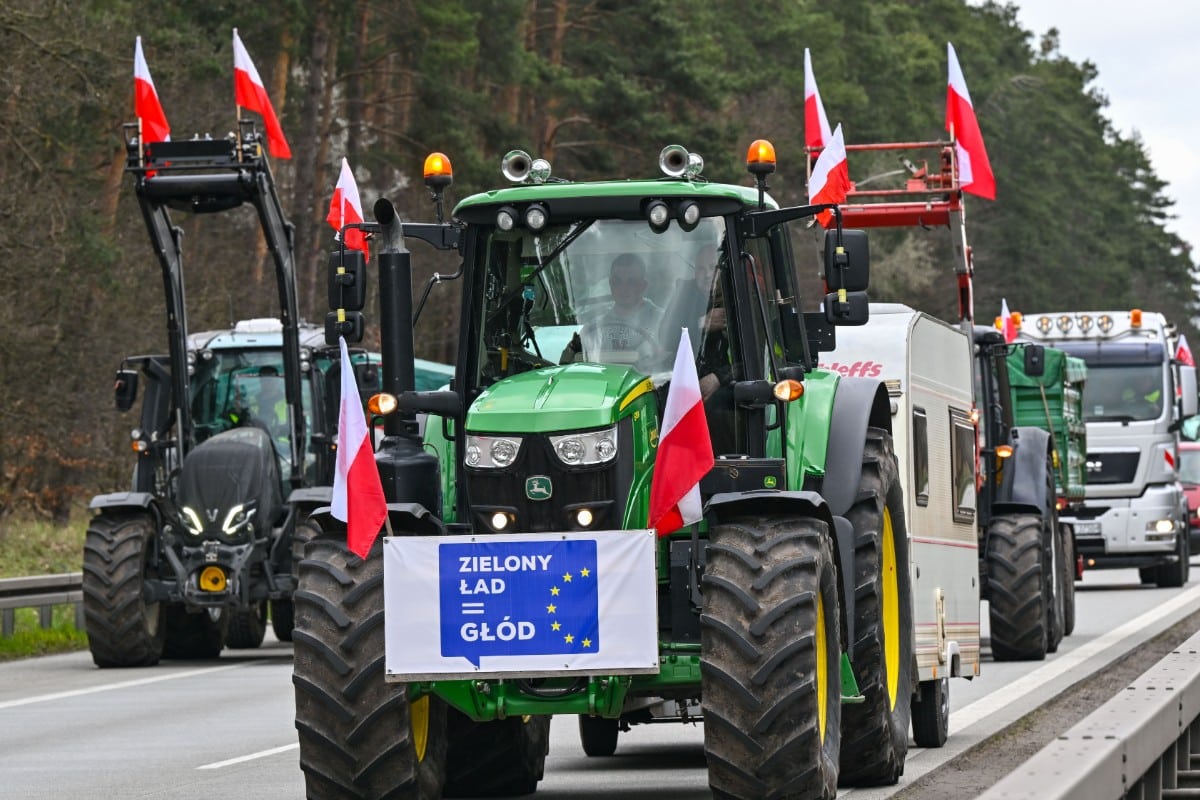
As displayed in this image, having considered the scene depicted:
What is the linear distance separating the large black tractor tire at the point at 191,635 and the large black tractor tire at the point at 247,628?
1.02m

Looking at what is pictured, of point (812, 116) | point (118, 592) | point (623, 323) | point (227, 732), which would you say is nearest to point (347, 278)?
point (623, 323)

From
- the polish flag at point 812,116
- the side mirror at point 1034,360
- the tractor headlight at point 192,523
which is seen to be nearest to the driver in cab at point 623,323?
the polish flag at point 812,116

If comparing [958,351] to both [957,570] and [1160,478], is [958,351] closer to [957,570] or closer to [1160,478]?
[957,570]

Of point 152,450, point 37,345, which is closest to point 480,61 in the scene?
point 37,345

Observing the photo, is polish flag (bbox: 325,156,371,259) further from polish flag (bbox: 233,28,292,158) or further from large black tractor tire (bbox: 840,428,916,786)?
polish flag (bbox: 233,28,292,158)

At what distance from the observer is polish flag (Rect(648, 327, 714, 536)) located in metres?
9.96

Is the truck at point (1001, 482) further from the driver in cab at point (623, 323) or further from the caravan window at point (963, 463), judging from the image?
the driver in cab at point (623, 323)

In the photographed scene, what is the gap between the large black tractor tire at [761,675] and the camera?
9766 millimetres

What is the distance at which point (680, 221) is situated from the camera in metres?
11.2

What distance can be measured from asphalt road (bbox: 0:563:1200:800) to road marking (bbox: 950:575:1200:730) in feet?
0.07

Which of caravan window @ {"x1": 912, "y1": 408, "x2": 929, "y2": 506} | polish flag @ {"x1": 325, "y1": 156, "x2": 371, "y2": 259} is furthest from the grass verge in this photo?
polish flag @ {"x1": 325, "y1": 156, "x2": 371, "y2": 259}

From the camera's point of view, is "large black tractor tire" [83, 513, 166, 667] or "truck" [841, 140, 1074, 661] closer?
"truck" [841, 140, 1074, 661]

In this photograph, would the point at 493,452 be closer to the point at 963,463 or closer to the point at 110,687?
the point at 963,463

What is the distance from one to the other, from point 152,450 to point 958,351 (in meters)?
10.1
